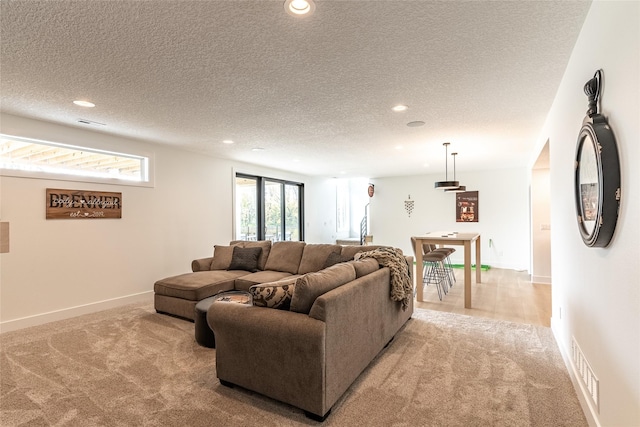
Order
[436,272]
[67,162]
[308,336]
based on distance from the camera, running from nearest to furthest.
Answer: [308,336]
[67,162]
[436,272]

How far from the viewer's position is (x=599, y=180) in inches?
58.3

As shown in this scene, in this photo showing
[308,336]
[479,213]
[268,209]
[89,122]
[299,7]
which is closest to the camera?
[299,7]

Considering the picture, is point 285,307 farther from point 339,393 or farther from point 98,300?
point 98,300

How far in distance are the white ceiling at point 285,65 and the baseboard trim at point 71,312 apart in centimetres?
227

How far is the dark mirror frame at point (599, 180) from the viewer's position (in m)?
1.39

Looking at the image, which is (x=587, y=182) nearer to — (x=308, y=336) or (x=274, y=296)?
(x=308, y=336)

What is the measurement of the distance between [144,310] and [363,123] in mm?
3703

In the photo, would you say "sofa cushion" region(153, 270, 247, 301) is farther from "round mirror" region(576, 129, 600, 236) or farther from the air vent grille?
"round mirror" region(576, 129, 600, 236)

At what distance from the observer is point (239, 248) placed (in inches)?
190

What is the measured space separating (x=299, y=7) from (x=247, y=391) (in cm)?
246

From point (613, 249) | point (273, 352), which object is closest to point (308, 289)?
point (273, 352)

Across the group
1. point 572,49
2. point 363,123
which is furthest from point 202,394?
point 572,49

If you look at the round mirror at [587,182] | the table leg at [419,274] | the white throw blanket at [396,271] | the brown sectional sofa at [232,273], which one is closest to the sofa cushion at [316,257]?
the brown sectional sofa at [232,273]

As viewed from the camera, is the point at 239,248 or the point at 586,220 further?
the point at 239,248
